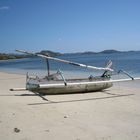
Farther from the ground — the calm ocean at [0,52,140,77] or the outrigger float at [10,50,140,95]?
the outrigger float at [10,50,140,95]

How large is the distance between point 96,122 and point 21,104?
9.82 feet

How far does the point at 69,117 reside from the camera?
723cm

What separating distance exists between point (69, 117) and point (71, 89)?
4011 mm

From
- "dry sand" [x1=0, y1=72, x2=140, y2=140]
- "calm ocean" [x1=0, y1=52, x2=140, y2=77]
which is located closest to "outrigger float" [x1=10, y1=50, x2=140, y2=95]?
"dry sand" [x1=0, y1=72, x2=140, y2=140]

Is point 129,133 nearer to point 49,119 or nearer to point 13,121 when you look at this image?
point 49,119

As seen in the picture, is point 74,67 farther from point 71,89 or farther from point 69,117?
point 69,117

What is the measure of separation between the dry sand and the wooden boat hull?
28 centimetres

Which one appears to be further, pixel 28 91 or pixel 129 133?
pixel 28 91

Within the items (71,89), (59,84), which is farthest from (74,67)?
(59,84)

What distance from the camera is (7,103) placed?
29.2 feet

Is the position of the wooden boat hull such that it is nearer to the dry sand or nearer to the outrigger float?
the outrigger float

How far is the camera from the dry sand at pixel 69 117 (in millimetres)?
5699

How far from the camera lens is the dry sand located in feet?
18.7

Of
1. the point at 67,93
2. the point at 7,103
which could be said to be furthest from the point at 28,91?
the point at 7,103
